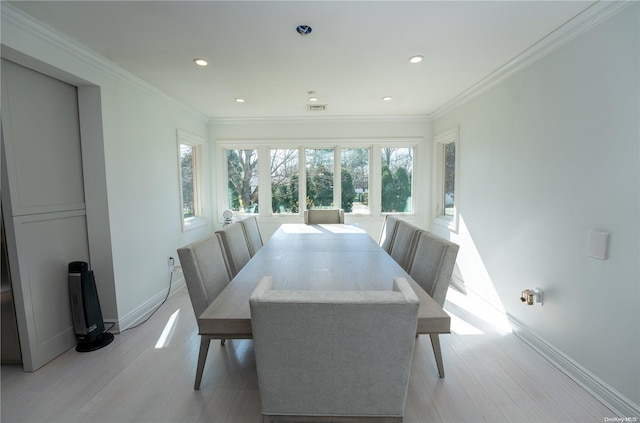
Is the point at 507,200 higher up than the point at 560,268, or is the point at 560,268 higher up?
the point at 507,200

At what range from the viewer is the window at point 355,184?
15.9ft

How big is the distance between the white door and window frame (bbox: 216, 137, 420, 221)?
243cm

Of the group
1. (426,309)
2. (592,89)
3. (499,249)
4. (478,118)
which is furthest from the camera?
(478,118)

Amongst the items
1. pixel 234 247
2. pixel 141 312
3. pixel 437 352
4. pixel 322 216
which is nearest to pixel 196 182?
pixel 322 216

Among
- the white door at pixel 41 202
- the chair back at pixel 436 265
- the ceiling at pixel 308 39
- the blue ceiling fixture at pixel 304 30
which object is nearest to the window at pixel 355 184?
the ceiling at pixel 308 39

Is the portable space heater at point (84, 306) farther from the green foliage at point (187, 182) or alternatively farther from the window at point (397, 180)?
the window at point (397, 180)

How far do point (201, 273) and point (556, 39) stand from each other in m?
2.94

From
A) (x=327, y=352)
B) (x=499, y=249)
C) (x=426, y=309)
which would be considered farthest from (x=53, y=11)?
(x=499, y=249)

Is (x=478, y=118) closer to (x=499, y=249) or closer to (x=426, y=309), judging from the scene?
(x=499, y=249)

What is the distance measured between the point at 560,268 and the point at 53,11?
3.79 m

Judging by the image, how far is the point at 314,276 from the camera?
1775mm

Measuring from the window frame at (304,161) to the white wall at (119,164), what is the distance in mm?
1403

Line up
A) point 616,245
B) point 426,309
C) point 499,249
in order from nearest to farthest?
1. point 426,309
2. point 616,245
3. point 499,249

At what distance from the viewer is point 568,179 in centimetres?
197
